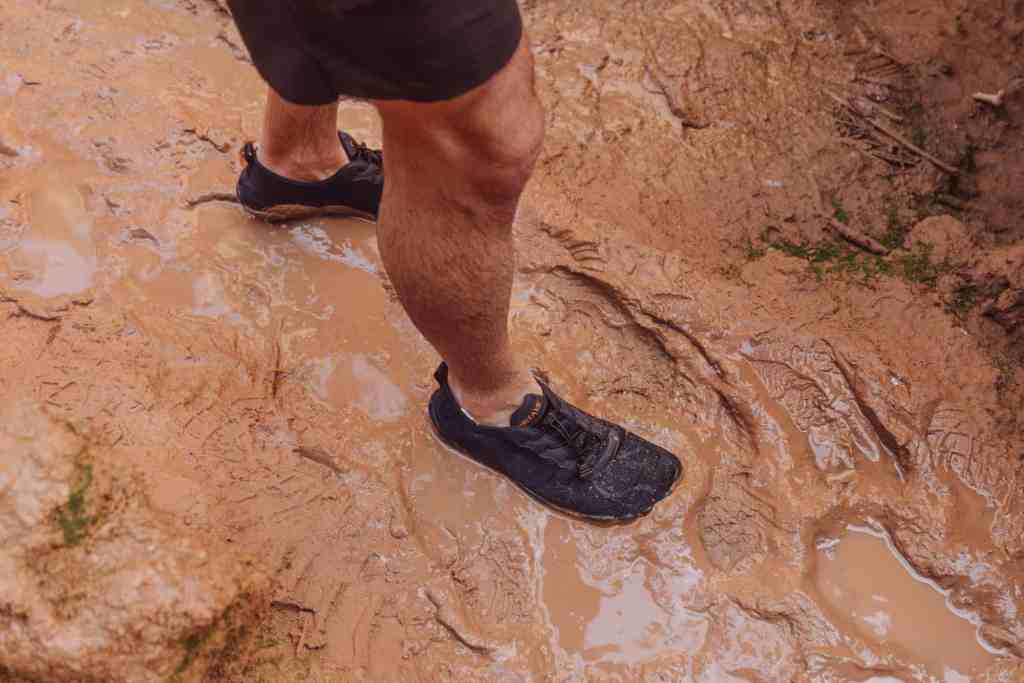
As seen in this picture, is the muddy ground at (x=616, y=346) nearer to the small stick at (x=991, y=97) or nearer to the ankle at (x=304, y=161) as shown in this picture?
the small stick at (x=991, y=97)

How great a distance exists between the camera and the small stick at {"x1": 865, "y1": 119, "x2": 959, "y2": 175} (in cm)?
267

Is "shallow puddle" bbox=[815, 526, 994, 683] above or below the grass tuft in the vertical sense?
below

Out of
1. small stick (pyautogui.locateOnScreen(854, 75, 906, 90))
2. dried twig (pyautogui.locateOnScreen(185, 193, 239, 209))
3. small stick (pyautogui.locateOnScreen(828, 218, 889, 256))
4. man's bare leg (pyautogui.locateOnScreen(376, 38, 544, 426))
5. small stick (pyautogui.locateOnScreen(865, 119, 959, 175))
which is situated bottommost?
dried twig (pyautogui.locateOnScreen(185, 193, 239, 209))

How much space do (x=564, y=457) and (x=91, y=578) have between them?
996mm

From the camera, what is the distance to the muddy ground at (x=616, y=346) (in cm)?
191

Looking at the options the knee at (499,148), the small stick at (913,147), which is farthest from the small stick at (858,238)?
the knee at (499,148)

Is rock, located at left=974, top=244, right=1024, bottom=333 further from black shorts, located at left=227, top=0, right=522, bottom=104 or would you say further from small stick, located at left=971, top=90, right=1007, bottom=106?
black shorts, located at left=227, top=0, right=522, bottom=104

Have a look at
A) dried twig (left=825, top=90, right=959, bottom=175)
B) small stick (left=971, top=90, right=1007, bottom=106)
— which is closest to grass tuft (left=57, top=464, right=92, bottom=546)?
dried twig (left=825, top=90, right=959, bottom=175)

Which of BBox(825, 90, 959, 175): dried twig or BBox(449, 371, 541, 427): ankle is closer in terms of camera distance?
BBox(449, 371, 541, 427): ankle

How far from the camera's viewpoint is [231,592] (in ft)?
5.50

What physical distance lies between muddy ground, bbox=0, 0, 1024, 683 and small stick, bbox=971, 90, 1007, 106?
19 millimetres

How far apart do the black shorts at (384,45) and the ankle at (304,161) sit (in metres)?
0.96

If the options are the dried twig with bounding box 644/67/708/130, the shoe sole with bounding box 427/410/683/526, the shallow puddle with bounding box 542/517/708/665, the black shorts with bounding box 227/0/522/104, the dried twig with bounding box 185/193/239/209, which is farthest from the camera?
the dried twig with bounding box 644/67/708/130

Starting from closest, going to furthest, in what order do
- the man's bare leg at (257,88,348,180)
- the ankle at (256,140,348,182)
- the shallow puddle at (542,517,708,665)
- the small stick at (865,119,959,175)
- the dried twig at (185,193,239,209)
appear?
the shallow puddle at (542,517,708,665) < the man's bare leg at (257,88,348,180) < the ankle at (256,140,348,182) < the dried twig at (185,193,239,209) < the small stick at (865,119,959,175)
